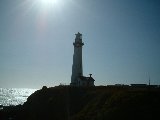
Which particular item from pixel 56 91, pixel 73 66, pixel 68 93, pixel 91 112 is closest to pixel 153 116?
pixel 91 112

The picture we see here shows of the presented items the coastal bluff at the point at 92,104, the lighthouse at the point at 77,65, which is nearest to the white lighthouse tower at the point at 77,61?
the lighthouse at the point at 77,65

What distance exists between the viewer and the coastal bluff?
2527 centimetres

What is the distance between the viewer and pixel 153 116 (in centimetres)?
2406

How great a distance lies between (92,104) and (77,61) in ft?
90.5

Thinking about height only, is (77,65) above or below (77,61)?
below

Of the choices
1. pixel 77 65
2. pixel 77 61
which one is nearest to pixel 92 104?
pixel 77 65

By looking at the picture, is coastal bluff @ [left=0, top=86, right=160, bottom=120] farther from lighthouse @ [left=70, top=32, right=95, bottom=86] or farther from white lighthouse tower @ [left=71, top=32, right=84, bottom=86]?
white lighthouse tower @ [left=71, top=32, right=84, bottom=86]

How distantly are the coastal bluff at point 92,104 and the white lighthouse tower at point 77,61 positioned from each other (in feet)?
43.6

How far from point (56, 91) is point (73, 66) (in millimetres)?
17542

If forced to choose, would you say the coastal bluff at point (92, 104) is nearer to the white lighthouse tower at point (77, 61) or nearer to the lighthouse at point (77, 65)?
the lighthouse at point (77, 65)

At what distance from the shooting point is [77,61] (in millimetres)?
59688

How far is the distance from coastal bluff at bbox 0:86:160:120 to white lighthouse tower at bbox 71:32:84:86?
13.3 metres

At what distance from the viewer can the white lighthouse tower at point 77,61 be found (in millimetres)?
58934

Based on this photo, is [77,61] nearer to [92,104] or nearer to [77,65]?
[77,65]
